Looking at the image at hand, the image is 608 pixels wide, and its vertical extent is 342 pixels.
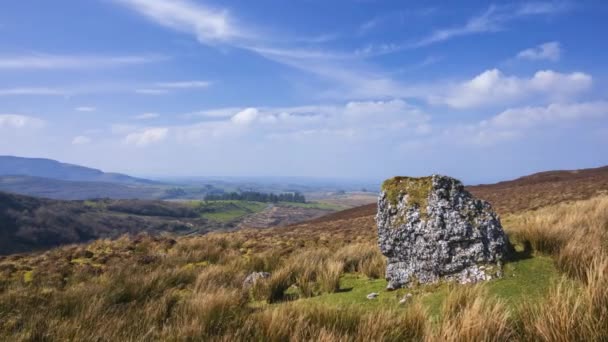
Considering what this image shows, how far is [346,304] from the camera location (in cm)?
598

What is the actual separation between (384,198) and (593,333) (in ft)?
16.7

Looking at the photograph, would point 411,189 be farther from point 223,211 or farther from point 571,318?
point 223,211

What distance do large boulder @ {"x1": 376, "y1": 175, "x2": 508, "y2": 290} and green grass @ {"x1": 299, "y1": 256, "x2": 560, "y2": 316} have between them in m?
0.34

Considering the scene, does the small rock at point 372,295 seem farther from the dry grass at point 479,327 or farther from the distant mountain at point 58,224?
the distant mountain at point 58,224

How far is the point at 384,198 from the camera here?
863cm

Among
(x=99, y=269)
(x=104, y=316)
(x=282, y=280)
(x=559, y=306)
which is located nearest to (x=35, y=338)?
(x=104, y=316)

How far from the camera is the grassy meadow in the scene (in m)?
4.10

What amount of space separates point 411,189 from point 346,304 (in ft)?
10.9

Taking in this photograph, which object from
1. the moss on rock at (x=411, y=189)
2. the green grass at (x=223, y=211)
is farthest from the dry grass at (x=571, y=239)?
the green grass at (x=223, y=211)

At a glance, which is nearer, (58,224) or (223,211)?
(58,224)

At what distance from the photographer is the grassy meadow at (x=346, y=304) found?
410 centimetres

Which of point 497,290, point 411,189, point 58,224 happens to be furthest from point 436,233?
point 58,224

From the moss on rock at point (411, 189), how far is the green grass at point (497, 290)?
5.60 ft

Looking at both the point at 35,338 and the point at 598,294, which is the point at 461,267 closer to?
the point at 598,294
